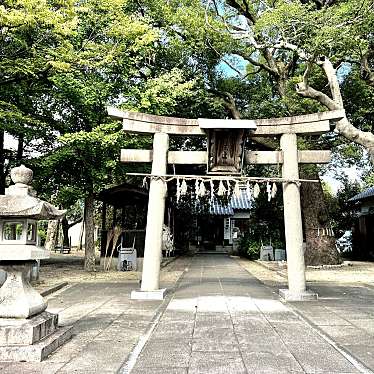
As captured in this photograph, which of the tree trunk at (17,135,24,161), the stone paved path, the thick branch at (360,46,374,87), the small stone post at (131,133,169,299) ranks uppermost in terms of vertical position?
the thick branch at (360,46,374,87)

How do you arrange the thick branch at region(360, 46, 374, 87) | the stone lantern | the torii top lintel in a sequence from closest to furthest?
the stone lantern, the torii top lintel, the thick branch at region(360, 46, 374, 87)

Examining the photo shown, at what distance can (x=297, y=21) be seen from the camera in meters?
13.0

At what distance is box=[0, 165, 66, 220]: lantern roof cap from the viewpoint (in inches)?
207

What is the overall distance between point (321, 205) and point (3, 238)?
16.5 meters

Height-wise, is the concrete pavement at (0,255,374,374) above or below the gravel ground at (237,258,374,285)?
below

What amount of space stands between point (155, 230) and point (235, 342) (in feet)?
14.6

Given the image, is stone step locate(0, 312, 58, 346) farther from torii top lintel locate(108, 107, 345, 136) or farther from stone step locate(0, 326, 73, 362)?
torii top lintel locate(108, 107, 345, 136)

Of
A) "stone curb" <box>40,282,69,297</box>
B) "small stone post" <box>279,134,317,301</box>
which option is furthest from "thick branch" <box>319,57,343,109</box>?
"stone curb" <box>40,282,69,297</box>

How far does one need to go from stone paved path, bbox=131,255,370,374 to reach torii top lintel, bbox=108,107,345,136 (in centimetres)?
399

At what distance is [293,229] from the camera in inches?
384

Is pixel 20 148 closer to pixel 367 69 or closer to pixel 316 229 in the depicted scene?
pixel 316 229

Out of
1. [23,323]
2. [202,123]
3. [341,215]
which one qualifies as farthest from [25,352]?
[341,215]

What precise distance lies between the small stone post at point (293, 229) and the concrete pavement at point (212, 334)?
51 cm

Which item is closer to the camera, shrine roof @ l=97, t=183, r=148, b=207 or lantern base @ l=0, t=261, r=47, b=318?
lantern base @ l=0, t=261, r=47, b=318
